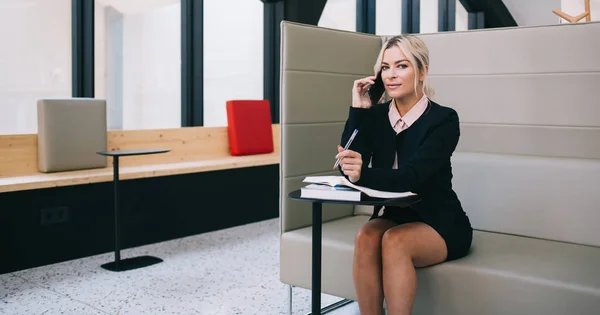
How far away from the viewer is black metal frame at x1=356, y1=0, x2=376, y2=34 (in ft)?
22.6

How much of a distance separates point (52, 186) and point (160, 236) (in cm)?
104

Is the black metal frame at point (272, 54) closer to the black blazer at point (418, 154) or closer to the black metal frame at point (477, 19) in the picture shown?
the black blazer at point (418, 154)

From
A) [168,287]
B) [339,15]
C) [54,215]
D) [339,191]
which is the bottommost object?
[168,287]

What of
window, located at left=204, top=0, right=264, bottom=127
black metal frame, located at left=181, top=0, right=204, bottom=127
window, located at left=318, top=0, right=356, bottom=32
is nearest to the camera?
black metal frame, located at left=181, top=0, right=204, bottom=127

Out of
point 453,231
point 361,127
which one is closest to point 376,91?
point 361,127

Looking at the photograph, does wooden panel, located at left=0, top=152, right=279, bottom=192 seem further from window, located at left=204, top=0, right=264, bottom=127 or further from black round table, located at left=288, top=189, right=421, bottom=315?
black round table, located at left=288, top=189, right=421, bottom=315

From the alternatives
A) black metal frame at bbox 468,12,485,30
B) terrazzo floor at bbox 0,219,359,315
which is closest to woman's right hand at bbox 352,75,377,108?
terrazzo floor at bbox 0,219,359,315

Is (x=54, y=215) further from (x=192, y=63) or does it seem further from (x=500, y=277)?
(x=500, y=277)

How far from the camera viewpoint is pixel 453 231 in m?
2.24

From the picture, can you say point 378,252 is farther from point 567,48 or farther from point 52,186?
point 52,186

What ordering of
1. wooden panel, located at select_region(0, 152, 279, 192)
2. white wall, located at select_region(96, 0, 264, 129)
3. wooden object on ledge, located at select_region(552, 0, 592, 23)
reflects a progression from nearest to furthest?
wooden panel, located at select_region(0, 152, 279, 192)
white wall, located at select_region(96, 0, 264, 129)
wooden object on ledge, located at select_region(552, 0, 592, 23)

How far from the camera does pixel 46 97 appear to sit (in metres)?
4.07

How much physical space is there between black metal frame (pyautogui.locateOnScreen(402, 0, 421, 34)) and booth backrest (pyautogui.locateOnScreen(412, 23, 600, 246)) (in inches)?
188

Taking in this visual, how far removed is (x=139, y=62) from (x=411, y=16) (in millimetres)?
4072
